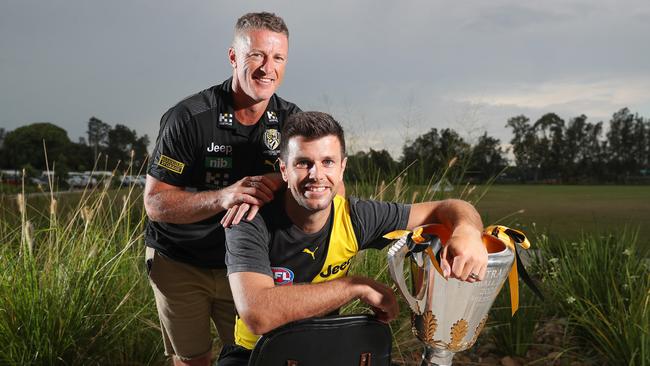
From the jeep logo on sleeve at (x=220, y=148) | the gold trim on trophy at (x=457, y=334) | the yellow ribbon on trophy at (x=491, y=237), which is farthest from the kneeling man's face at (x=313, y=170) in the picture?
the jeep logo on sleeve at (x=220, y=148)

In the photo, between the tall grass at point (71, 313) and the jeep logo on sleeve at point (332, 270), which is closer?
the jeep logo on sleeve at point (332, 270)

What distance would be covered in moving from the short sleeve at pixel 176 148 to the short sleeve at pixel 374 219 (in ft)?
2.82

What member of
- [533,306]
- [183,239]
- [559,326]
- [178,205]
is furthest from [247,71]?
[559,326]

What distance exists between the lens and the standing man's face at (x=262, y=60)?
2.30 metres

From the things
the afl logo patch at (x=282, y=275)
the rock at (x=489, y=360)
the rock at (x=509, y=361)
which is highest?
the afl logo patch at (x=282, y=275)

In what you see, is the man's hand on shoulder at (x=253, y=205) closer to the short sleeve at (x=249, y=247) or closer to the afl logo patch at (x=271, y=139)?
the short sleeve at (x=249, y=247)

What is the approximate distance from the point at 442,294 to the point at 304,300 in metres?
0.41

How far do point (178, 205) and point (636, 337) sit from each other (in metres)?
2.49

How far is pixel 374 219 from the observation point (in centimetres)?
205

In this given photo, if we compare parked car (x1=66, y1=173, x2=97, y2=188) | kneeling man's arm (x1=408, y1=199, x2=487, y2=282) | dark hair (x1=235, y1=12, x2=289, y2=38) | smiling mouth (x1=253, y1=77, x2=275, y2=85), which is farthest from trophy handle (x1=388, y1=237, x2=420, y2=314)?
parked car (x1=66, y1=173, x2=97, y2=188)

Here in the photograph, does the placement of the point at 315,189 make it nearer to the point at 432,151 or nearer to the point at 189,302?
the point at 189,302

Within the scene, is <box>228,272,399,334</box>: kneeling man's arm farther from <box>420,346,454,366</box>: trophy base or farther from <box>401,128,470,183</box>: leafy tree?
<box>401,128,470,183</box>: leafy tree

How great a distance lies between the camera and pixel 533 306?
350 cm

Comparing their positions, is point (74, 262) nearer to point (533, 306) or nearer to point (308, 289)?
point (308, 289)
